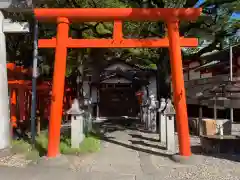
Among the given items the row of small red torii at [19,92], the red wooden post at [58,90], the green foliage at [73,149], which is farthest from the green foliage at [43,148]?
the row of small red torii at [19,92]

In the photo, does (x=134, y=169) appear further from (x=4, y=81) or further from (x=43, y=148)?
(x=4, y=81)

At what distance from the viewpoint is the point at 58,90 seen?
7293 mm

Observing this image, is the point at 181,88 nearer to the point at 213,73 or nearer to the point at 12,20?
the point at 12,20

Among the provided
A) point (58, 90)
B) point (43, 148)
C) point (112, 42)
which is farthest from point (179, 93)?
point (43, 148)

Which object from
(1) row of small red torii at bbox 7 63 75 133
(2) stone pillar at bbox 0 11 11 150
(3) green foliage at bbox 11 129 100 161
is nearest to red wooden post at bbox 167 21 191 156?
(3) green foliage at bbox 11 129 100 161

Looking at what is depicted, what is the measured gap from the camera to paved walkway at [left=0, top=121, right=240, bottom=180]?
5957 millimetres

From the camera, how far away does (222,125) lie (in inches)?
476

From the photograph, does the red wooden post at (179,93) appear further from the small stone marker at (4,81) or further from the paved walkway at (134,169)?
the small stone marker at (4,81)

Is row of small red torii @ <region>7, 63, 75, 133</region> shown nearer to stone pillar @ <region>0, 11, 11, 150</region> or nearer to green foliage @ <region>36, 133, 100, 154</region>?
green foliage @ <region>36, 133, 100, 154</region>

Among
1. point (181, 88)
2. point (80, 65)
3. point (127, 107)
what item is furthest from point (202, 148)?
point (127, 107)

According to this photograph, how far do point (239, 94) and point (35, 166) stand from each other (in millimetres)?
7494

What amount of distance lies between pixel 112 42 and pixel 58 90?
182 cm

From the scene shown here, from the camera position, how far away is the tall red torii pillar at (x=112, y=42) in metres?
7.23

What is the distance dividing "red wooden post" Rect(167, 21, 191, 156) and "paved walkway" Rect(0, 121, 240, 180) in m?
0.50
